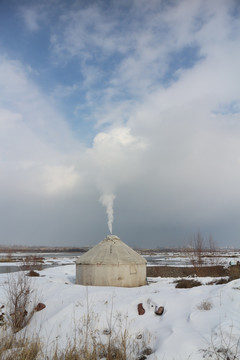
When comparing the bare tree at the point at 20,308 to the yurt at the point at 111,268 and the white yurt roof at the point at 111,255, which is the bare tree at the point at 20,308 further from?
the white yurt roof at the point at 111,255

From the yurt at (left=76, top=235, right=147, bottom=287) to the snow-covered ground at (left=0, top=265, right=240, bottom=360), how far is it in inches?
165

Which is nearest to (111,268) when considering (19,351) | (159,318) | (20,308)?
(20,308)

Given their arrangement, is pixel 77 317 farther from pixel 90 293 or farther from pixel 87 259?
pixel 87 259

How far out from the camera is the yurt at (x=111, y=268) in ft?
49.5

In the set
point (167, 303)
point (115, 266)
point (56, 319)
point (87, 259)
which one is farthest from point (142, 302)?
point (87, 259)

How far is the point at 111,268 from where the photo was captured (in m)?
15.1

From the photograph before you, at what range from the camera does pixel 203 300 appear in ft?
26.9

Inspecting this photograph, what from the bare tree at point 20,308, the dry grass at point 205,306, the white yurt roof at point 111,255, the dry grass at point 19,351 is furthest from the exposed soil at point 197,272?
the dry grass at point 19,351

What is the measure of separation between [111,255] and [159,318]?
A: 7938 millimetres

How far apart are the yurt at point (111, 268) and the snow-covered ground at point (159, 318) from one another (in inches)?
165

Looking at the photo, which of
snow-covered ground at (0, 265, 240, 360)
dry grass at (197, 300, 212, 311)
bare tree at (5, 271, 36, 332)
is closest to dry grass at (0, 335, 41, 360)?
snow-covered ground at (0, 265, 240, 360)

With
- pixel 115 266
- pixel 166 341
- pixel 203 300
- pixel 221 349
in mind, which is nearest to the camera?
pixel 221 349

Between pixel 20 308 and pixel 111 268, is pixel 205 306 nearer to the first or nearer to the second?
pixel 20 308

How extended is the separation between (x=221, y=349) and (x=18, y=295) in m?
6.00
